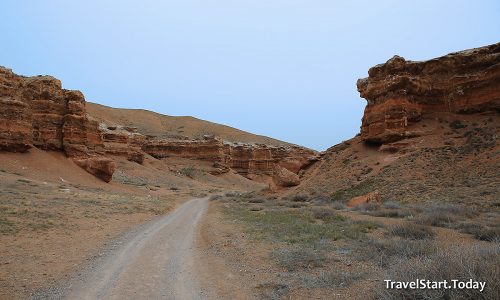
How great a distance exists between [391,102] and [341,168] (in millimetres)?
7562

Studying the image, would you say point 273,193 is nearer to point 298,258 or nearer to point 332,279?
point 298,258

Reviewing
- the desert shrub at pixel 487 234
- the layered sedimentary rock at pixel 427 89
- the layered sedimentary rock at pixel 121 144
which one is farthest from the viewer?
the layered sedimentary rock at pixel 121 144

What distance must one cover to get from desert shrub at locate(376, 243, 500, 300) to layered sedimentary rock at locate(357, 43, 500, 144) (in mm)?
28454

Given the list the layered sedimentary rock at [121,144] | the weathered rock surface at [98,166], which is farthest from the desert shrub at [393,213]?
the layered sedimentary rock at [121,144]

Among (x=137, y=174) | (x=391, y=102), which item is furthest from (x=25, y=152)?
(x=391, y=102)

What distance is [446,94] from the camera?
32.4m

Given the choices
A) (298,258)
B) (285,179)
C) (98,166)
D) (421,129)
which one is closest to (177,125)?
(98,166)

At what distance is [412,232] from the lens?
10.6 meters

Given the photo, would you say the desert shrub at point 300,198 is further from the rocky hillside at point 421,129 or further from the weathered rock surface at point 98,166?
the weathered rock surface at point 98,166

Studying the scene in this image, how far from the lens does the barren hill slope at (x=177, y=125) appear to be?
352 ft

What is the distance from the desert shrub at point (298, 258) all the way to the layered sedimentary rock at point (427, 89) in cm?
2533

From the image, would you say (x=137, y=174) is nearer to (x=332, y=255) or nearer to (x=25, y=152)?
(x=25, y=152)

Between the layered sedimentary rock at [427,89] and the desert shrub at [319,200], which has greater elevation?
the layered sedimentary rock at [427,89]

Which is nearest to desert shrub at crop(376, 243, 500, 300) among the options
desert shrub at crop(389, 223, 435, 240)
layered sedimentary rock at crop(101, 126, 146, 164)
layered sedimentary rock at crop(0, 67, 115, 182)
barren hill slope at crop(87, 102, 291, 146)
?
desert shrub at crop(389, 223, 435, 240)
